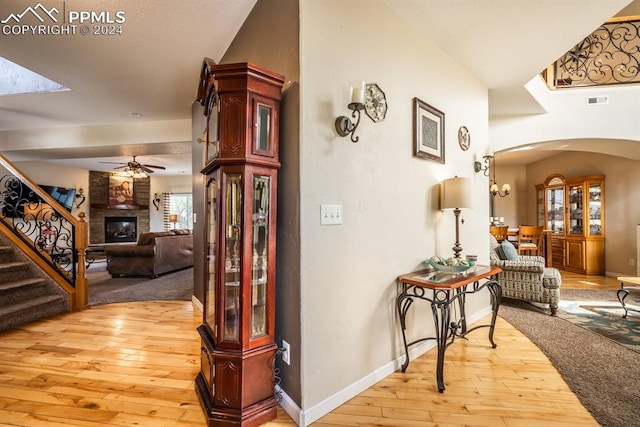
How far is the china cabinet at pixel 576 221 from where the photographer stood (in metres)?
6.04

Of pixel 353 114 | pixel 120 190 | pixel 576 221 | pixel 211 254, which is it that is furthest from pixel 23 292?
pixel 576 221

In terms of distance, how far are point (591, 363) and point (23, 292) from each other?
5.78m

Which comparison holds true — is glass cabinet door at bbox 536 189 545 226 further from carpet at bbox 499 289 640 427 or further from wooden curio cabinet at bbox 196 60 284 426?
wooden curio cabinet at bbox 196 60 284 426

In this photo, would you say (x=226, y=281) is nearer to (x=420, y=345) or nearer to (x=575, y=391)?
(x=420, y=345)

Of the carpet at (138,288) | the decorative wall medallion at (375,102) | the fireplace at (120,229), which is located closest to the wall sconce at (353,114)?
the decorative wall medallion at (375,102)

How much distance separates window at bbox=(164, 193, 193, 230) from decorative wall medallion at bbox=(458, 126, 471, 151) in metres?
9.56

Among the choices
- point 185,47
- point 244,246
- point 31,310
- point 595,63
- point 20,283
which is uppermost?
point 595,63

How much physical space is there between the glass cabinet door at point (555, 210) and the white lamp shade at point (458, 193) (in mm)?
5963

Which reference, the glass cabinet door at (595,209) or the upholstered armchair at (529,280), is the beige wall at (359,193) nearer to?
the upholstered armchair at (529,280)

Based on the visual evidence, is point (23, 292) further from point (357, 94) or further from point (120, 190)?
point (120, 190)

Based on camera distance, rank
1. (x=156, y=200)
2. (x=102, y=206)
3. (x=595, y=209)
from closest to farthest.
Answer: (x=595, y=209), (x=102, y=206), (x=156, y=200)

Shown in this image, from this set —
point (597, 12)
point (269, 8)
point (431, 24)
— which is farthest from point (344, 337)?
point (597, 12)

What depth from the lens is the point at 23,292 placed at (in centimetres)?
356

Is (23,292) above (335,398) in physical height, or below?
above
